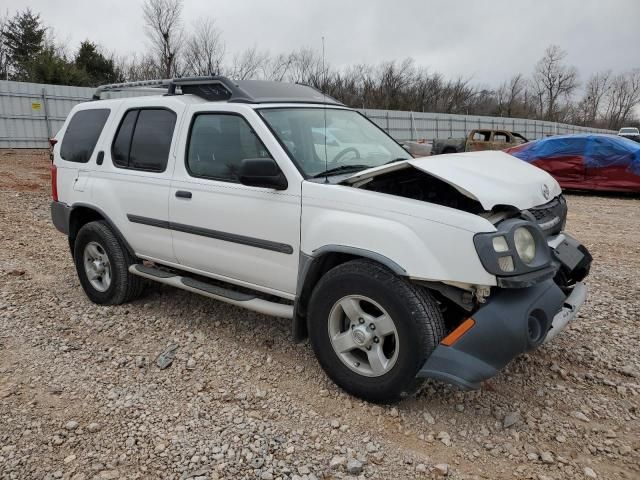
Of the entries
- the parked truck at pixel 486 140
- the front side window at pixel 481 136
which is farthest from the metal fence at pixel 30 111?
the front side window at pixel 481 136

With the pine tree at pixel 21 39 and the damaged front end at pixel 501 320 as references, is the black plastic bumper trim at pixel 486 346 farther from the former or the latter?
the pine tree at pixel 21 39

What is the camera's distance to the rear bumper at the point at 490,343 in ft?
8.53

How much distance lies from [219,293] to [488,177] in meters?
2.05

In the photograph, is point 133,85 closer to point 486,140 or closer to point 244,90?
point 244,90

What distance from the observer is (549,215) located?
132 inches

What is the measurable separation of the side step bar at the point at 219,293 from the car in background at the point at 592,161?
10461mm

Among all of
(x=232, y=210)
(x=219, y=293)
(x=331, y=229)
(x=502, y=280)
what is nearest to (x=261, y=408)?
(x=219, y=293)

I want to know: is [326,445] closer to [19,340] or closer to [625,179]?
[19,340]

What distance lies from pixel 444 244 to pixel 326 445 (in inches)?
49.4

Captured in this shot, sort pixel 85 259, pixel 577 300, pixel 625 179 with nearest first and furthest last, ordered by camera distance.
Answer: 1. pixel 577 300
2. pixel 85 259
3. pixel 625 179

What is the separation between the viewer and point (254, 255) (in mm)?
3506

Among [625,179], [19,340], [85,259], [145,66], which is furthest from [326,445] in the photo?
[145,66]

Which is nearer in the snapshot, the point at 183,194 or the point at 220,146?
the point at 220,146

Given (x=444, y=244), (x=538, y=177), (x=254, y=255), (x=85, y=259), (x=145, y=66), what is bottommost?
(x=85, y=259)
